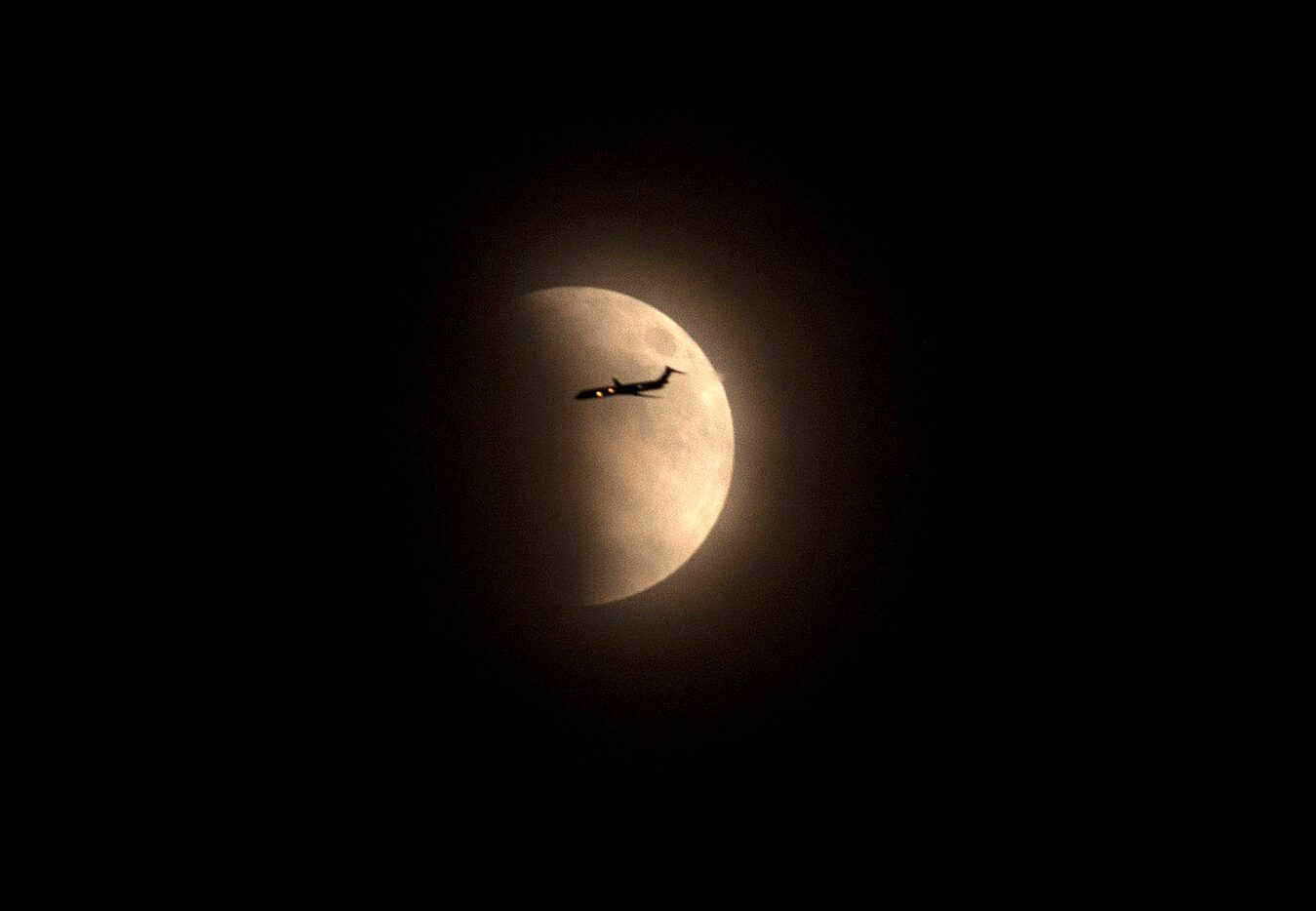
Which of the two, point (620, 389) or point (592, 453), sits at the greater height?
point (620, 389)

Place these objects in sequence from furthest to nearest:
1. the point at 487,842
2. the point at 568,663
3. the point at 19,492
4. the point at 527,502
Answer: the point at 487,842 < the point at 568,663 < the point at 19,492 < the point at 527,502

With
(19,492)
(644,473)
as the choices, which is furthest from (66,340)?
(644,473)

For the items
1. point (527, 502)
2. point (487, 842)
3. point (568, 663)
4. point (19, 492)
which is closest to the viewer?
point (527, 502)

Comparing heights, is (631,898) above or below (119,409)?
below

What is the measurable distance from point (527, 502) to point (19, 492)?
10.4ft

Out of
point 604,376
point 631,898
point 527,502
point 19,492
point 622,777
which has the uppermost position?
point 604,376

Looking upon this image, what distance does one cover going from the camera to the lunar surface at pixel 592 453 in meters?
3.42

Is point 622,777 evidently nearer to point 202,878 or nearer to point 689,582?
point 689,582

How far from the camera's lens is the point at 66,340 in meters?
3.93

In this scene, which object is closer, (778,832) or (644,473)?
(644,473)

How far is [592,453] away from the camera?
11.3 ft

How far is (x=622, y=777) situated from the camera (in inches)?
179

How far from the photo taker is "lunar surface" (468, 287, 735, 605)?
3416mm

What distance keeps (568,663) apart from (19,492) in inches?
136
